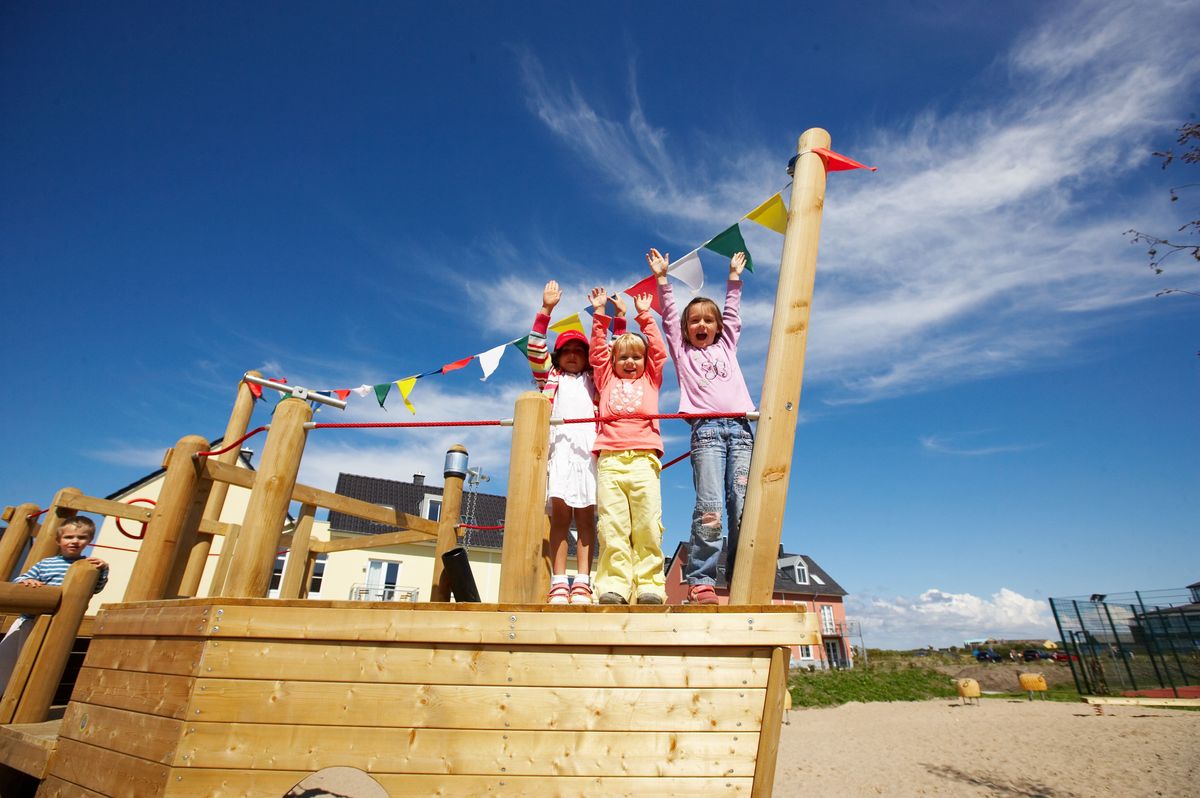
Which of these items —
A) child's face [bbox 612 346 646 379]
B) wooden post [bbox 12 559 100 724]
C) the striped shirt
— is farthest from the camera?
the striped shirt

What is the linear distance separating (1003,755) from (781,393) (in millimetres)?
14480

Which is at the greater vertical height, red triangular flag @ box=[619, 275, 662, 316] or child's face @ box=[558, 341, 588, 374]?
red triangular flag @ box=[619, 275, 662, 316]

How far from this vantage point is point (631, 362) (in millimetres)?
4004

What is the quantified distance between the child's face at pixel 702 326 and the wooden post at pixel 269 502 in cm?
257

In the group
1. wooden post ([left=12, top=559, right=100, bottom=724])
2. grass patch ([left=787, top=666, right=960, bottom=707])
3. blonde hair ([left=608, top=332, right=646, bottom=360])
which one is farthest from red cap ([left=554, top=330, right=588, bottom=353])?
grass patch ([left=787, top=666, right=960, bottom=707])

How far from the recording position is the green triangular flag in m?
4.28

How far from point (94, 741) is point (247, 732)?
1107mm

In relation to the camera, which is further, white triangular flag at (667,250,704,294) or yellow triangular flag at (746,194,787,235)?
white triangular flag at (667,250,704,294)

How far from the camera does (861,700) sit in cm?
2327

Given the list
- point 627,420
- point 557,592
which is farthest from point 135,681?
point 627,420

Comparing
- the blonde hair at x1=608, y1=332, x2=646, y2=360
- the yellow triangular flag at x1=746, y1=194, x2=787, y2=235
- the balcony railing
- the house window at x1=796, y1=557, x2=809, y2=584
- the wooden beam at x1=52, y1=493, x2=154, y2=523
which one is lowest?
the wooden beam at x1=52, y1=493, x2=154, y2=523

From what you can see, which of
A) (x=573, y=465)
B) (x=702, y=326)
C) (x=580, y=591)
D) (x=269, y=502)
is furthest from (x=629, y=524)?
(x=269, y=502)

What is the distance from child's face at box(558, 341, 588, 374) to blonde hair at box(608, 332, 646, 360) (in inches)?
22.7

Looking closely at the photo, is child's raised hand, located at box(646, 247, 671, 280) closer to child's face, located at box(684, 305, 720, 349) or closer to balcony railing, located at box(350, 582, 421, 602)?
child's face, located at box(684, 305, 720, 349)
